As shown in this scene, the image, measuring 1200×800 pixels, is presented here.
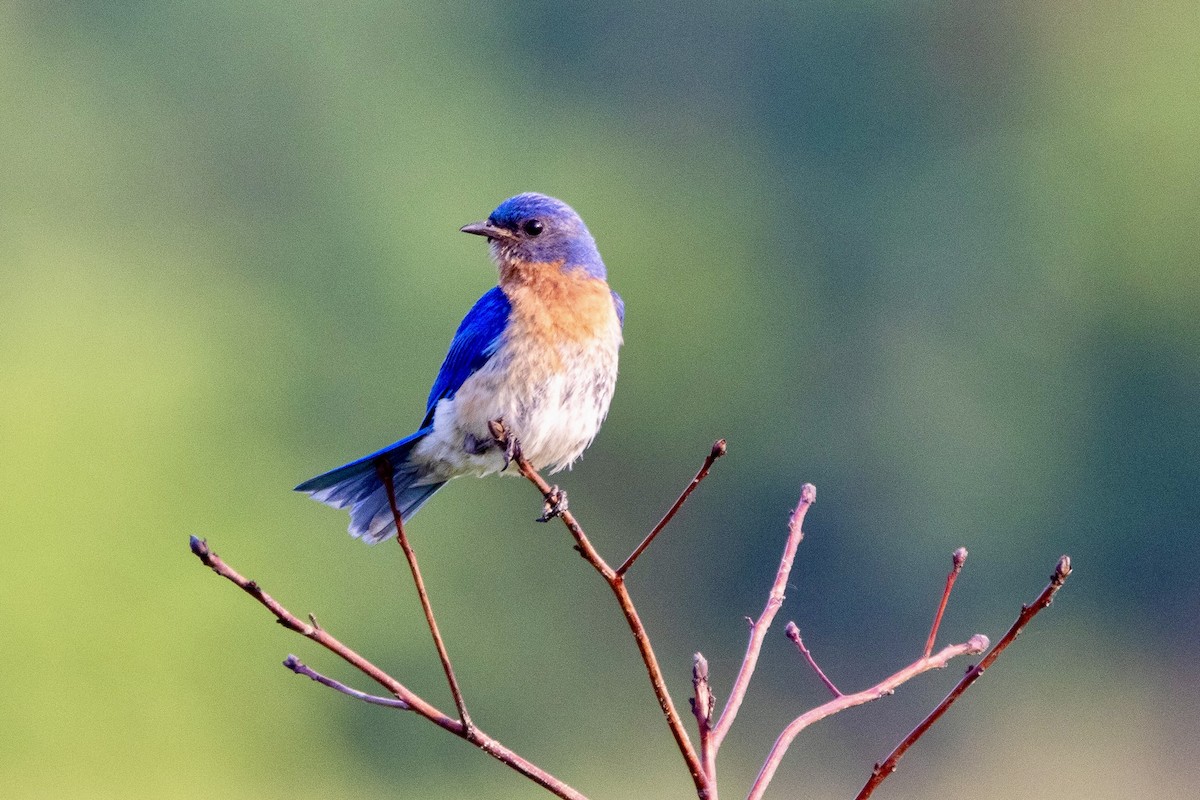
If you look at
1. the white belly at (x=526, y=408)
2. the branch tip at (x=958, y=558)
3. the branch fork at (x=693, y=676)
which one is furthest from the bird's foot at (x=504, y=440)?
the branch tip at (x=958, y=558)

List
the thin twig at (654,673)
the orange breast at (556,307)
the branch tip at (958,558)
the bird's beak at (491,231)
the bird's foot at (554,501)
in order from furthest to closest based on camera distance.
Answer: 1. the bird's beak at (491,231)
2. the orange breast at (556,307)
3. the bird's foot at (554,501)
4. the branch tip at (958,558)
5. the thin twig at (654,673)

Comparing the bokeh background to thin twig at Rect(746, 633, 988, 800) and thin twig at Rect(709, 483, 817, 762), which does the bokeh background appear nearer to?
thin twig at Rect(709, 483, 817, 762)

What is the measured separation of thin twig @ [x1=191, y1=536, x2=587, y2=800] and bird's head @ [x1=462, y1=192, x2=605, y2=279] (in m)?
2.37

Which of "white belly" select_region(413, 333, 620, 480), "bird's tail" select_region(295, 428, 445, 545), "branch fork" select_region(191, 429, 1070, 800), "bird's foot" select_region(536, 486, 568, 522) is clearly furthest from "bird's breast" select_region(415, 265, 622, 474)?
"branch fork" select_region(191, 429, 1070, 800)

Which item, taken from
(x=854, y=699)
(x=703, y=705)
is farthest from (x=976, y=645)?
(x=703, y=705)

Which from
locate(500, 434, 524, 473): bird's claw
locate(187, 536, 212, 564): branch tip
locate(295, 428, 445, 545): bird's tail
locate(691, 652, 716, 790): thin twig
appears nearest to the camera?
locate(187, 536, 212, 564): branch tip

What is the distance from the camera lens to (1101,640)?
30234mm

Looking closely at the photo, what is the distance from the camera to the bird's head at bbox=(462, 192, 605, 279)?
17.6 ft

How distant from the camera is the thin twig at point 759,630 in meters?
3.22

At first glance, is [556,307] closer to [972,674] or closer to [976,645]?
[976,645]

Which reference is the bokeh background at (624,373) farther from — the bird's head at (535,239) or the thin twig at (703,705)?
the thin twig at (703,705)

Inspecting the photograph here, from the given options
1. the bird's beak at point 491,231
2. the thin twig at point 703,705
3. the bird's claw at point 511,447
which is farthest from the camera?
the bird's beak at point 491,231

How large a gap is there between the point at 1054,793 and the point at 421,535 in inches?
348

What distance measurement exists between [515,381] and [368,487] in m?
0.53
